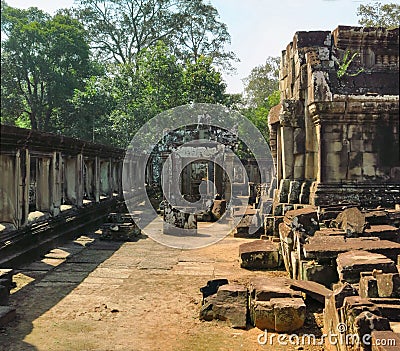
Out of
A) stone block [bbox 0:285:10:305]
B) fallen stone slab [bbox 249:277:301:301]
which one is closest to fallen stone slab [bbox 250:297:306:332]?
fallen stone slab [bbox 249:277:301:301]

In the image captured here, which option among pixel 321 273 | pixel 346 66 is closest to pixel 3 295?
pixel 321 273

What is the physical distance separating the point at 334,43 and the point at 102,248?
20.7 ft

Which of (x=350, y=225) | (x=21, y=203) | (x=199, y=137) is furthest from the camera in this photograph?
(x=199, y=137)

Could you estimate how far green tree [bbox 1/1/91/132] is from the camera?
24.4 metres

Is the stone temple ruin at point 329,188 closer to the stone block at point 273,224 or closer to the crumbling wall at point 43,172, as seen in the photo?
the stone block at point 273,224

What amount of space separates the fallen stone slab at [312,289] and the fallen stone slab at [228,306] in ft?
1.92

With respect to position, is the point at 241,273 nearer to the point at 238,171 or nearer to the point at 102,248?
the point at 102,248

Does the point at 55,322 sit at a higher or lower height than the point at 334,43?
lower

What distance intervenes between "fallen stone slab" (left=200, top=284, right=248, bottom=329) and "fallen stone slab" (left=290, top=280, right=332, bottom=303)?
0.59 m

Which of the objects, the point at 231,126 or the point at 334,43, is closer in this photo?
the point at 334,43

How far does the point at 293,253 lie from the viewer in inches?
271

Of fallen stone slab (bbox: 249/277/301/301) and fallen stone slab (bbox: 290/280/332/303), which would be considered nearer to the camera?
fallen stone slab (bbox: 249/277/301/301)

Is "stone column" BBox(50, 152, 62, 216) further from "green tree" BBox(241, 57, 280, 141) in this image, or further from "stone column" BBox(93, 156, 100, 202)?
"green tree" BBox(241, 57, 280, 141)

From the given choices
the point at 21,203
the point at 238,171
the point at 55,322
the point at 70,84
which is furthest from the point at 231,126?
the point at 55,322
